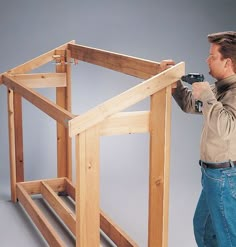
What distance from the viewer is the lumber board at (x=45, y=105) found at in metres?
2.60

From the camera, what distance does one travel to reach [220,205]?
2596 millimetres

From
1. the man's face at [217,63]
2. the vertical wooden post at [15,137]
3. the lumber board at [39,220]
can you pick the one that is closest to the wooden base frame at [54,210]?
the lumber board at [39,220]

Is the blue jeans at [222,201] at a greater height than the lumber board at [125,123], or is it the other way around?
the lumber board at [125,123]

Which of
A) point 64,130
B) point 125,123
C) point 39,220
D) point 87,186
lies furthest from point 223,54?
point 64,130

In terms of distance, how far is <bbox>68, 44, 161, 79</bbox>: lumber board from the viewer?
2.91 meters

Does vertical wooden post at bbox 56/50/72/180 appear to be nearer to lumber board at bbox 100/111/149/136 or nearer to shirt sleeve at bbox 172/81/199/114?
shirt sleeve at bbox 172/81/199/114

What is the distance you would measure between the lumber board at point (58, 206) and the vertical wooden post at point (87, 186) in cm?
96

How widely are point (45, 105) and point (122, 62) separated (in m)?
0.55

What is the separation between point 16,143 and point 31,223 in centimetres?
76

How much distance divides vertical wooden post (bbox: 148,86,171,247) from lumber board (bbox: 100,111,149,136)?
5 centimetres

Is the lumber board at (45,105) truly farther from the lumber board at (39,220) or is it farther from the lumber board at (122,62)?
the lumber board at (39,220)

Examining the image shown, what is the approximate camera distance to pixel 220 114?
96.1 inches

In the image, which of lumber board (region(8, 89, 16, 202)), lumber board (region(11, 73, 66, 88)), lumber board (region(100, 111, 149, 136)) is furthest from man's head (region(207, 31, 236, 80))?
lumber board (region(8, 89, 16, 202))

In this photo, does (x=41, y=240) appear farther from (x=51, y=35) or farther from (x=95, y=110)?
(x=51, y=35)
